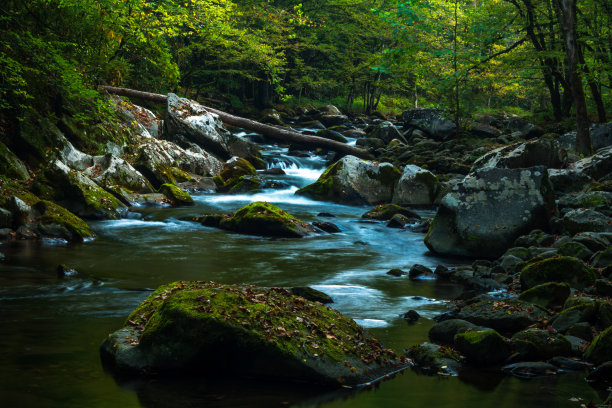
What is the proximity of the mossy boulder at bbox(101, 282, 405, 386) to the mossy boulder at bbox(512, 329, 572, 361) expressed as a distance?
110cm

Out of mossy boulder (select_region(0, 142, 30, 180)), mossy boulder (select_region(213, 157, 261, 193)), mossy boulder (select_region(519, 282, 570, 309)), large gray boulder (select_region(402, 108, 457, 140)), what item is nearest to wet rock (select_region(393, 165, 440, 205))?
mossy boulder (select_region(213, 157, 261, 193))

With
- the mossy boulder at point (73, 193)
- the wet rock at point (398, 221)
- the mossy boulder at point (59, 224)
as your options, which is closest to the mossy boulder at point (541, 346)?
the wet rock at point (398, 221)

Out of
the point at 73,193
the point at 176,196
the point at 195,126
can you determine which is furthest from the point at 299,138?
the point at 73,193

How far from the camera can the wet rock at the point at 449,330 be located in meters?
5.37

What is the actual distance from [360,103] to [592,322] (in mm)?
42366

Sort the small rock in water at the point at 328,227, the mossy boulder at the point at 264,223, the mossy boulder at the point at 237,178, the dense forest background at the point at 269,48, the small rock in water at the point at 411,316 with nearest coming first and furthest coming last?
the small rock in water at the point at 411,316 < the mossy boulder at the point at 264,223 < the small rock in water at the point at 328,227 < the dense forest background at the point at 269,48 < the mossy boulder at the point at 237,178

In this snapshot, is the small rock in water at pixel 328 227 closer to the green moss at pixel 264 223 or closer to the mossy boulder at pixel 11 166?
the green moss at pixel 264 223

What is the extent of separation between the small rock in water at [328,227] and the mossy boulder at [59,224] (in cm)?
506

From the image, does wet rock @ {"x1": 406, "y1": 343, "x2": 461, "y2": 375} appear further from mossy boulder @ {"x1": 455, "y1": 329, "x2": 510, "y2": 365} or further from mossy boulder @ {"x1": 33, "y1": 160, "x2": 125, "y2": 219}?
mossy boulder @ {"x1": 33, "y1": 160, "x2": 125, "y2": 219}

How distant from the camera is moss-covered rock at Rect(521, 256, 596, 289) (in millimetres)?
6738

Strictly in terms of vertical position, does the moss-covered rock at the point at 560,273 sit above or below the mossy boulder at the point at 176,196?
below

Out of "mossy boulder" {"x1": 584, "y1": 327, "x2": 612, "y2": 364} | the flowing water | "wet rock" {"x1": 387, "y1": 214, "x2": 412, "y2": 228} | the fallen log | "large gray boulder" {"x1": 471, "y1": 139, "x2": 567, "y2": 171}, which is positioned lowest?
the flowing water

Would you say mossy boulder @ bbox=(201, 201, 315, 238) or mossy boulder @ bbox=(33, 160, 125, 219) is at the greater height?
mossy boulder @ bbox=(33, 160, 125, 219)

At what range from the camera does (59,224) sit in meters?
10.9
